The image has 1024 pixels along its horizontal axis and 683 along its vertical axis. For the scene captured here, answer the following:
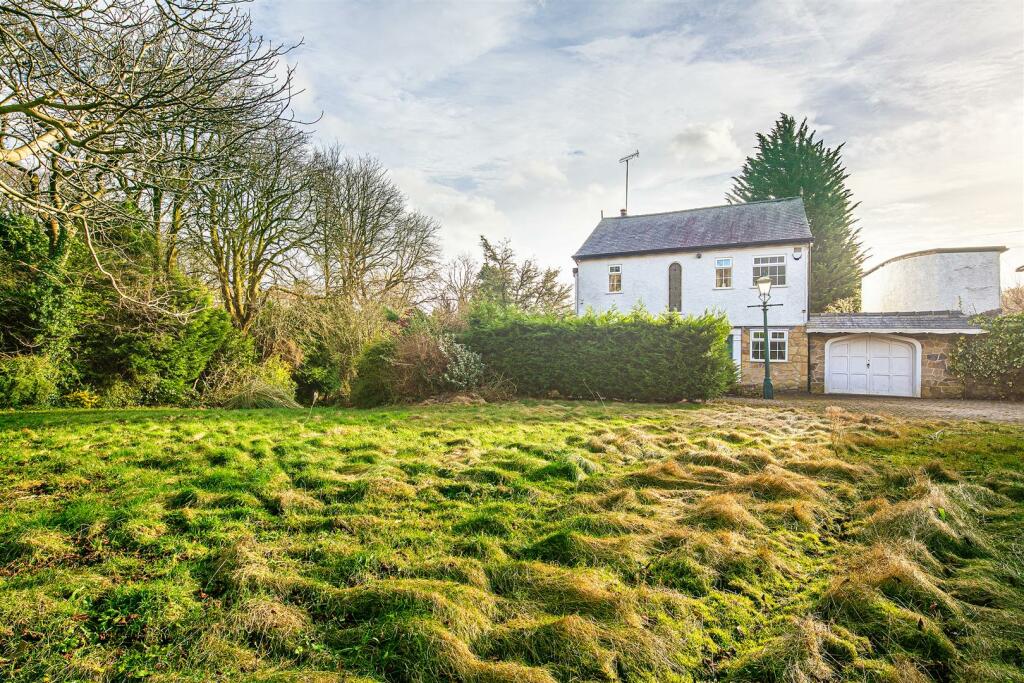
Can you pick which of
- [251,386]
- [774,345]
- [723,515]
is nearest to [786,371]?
[774,345]

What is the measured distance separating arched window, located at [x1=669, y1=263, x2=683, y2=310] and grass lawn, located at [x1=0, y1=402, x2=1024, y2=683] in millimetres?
15415

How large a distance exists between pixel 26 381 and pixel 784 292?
2264cm

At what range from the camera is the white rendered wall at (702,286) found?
18.3m

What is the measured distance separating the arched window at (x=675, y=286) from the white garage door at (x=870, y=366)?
230 inches

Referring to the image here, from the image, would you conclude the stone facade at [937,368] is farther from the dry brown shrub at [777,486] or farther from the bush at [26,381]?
the bush at [26,381]

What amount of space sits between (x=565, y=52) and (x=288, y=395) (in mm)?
10833

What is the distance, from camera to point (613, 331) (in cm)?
1245

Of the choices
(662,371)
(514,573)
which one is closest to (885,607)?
(514,573)

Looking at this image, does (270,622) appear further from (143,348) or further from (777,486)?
(143,348)

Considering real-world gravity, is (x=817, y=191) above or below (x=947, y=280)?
above

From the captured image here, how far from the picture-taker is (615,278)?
2156 centimetres

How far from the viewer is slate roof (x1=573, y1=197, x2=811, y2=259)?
19.2 meters

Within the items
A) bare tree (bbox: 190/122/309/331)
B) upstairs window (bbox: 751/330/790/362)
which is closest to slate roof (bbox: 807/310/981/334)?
upstairs window (bbox: 751/330/790/362)

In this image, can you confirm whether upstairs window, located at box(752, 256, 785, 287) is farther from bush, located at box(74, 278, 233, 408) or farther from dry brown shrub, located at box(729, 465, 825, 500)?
bush, located at box(74, 278, 233, 408)
